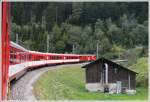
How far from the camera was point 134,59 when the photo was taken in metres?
7.68

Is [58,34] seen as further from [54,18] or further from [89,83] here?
[89,83]

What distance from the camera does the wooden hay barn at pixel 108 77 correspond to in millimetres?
6137

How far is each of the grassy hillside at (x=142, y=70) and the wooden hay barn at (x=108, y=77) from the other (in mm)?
139

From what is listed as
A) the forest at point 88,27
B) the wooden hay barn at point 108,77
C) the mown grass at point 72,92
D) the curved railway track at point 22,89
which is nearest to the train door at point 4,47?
the curved railway track at point 22,89

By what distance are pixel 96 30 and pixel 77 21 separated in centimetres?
92

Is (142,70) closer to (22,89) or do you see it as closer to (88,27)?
(22,89)

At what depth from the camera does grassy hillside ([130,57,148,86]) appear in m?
6.09

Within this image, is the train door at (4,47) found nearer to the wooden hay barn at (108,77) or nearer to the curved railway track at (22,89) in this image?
the curved railway track at (22,89)

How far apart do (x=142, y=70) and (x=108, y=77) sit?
0.68 metres

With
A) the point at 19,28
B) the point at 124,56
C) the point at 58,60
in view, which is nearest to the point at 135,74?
the point at 124,56

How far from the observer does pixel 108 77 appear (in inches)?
268

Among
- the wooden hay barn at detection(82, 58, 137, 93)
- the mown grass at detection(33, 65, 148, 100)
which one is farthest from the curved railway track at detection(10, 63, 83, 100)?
the wooden hay barn at detection(82, 58, 137, 93)

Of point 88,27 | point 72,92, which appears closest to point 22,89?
point 72,92

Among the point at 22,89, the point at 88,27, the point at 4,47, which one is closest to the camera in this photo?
the point at 4,47
